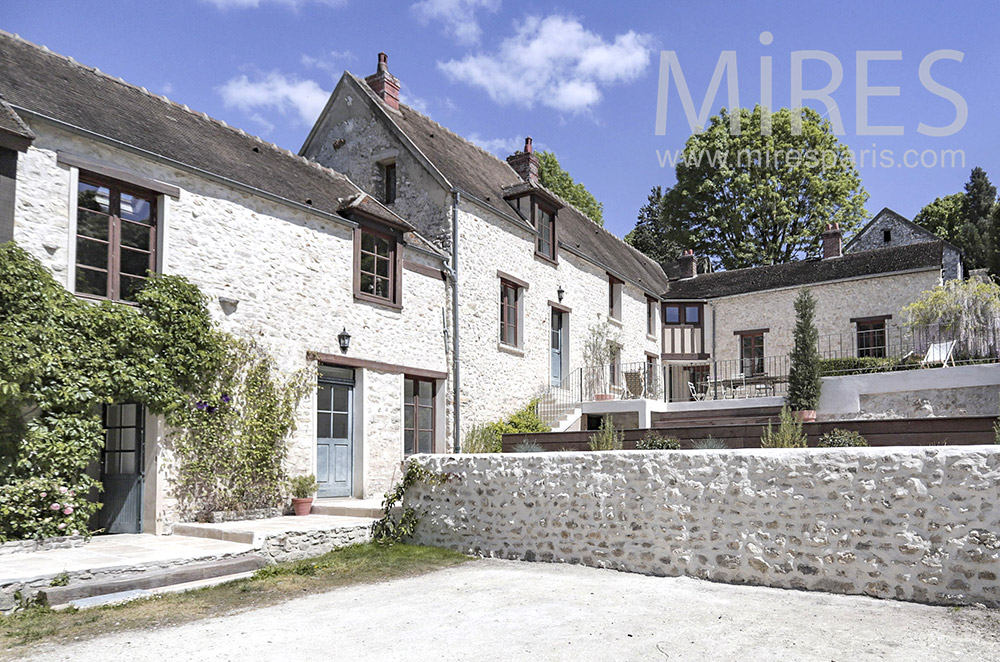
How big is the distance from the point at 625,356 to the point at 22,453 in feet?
47.1

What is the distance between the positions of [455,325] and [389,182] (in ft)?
11.4

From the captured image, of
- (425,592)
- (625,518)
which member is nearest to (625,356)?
(625,518)

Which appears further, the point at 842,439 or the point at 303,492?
the point at 303,492

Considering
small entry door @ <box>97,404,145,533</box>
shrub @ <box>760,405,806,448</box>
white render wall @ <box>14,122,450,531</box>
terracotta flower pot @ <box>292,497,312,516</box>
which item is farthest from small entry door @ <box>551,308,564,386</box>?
small entry door @ <box>97,404,145,533</box>

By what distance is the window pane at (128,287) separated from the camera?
28.6 ft

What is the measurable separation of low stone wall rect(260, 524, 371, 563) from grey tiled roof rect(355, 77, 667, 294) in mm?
7050

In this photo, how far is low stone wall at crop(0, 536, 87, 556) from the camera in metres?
7.09

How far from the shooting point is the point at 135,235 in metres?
8.89

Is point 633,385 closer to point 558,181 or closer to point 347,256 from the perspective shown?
point 347,256

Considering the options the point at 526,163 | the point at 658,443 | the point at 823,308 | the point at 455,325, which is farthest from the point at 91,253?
the point at 823,308

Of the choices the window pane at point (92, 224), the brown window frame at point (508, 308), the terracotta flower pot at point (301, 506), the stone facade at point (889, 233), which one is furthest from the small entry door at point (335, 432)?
the stone facade at point (889, 233)

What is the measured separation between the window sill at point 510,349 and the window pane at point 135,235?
277 inches

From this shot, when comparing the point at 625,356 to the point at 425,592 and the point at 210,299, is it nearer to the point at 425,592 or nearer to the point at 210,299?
the point at 210,299

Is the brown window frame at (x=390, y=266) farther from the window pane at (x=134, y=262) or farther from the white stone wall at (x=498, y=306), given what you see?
the window pane at (x=134, y=262)
